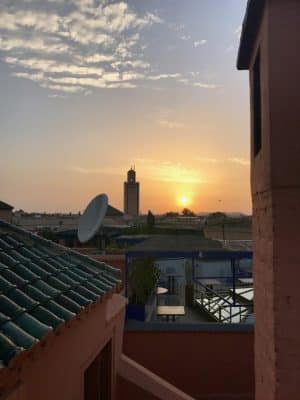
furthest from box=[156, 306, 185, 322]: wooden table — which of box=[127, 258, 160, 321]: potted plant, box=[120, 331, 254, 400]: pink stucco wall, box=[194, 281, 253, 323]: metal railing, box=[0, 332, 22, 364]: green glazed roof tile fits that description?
box=[0, 332, 22, 364]: green glazed roof tile

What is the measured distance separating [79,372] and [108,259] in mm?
6473

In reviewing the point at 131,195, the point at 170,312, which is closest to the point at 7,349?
the point at 170,312

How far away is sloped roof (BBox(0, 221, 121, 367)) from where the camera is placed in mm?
2497

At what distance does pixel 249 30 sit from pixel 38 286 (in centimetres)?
317

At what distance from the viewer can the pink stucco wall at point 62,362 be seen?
2465 mm

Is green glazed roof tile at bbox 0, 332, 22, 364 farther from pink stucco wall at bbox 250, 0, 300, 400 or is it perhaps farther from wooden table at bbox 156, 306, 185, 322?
wooden table at bbox 156, 306, 185, 322

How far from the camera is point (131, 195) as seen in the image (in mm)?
54719

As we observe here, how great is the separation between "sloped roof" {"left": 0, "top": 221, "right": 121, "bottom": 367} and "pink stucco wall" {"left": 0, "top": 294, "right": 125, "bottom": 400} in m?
0.11

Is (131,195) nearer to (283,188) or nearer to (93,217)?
(93,217)

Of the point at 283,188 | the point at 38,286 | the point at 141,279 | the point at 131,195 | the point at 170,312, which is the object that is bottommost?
the point at 170,312

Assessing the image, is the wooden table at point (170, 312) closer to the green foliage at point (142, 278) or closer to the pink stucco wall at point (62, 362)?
the green foliage at point (142, 278)

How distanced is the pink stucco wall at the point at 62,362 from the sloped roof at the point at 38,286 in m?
0.11

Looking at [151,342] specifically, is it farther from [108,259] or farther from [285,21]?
[285,21]

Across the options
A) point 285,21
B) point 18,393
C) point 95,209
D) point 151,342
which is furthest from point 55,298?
point 95,209
